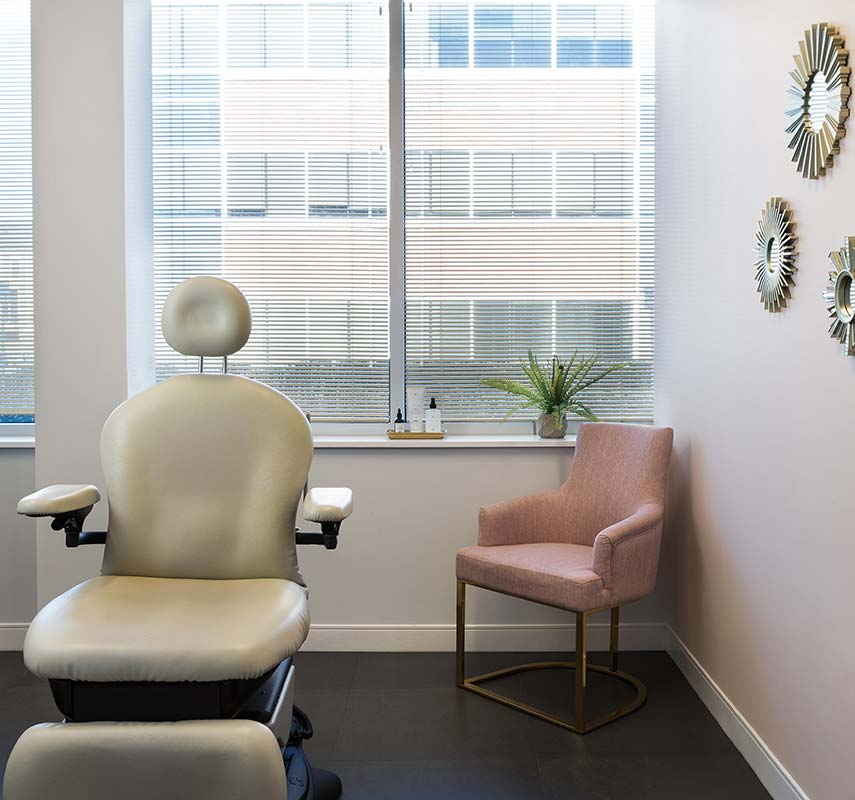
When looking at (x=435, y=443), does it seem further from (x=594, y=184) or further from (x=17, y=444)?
(x=17, y=444)

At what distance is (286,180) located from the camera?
11.5 ft

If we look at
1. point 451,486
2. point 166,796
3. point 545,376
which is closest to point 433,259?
point 545,376

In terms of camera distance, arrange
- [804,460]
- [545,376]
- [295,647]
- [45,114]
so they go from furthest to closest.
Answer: [545,376] → [45,114] → [804,460] → [295,647]

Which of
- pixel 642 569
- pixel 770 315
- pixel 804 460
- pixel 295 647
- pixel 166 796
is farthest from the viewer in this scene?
pixel 642 569

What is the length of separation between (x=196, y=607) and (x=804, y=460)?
143 centimetres

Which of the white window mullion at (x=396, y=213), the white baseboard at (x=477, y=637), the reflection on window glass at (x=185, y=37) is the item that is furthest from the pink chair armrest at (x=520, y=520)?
the reflection on window glass at (x=185, y=37)

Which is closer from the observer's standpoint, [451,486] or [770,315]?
[770,315]

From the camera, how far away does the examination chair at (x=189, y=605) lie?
162cm

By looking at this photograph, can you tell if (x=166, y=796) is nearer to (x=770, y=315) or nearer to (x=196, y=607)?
(x=196, y=607)

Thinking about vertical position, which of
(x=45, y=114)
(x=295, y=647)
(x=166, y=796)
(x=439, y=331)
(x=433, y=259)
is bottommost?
(x=166, y=796)

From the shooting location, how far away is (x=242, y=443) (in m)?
2.23

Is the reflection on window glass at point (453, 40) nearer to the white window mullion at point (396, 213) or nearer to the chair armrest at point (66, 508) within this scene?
the white window mullion at point (396, 213)

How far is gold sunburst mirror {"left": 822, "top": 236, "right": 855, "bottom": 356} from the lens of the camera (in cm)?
172

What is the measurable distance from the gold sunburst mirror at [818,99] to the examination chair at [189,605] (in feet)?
4.49
